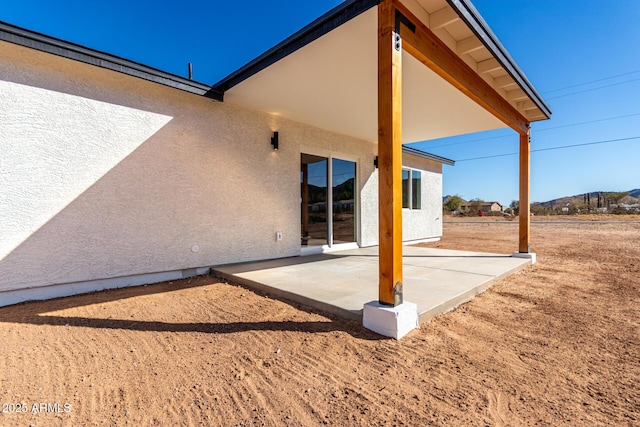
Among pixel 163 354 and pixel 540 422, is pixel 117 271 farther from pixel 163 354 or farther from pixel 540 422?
pixel 540 422

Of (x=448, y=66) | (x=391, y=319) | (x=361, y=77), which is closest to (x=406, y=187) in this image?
(x=361, y=77)

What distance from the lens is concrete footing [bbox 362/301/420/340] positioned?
2.43 meters

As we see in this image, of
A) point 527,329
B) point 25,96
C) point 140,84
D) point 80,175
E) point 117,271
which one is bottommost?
point 527,329

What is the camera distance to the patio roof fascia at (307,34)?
272cm

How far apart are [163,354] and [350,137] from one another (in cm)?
620

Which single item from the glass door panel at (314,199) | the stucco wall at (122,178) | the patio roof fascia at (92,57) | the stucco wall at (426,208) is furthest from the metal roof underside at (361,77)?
the stucco wall at (426,208)

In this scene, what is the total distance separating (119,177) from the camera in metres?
3.93

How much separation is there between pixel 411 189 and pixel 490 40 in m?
6.25

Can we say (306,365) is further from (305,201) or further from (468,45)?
(305,201)

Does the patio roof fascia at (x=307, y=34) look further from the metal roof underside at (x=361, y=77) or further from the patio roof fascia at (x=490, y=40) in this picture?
the patio roof fascia at (x=490, y=40)

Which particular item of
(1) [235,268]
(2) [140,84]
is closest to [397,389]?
(1) [235,268]

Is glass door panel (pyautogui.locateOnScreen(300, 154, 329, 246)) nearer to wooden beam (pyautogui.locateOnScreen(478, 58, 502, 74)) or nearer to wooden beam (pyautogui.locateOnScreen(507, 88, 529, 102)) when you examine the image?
wooden beam (pyautogui.locateOnScreen(478, 58, 502, 74))

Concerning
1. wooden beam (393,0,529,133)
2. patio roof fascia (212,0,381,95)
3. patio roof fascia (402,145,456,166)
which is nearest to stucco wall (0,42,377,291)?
patio roof fascia (212,0,381,95)

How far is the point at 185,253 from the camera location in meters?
4.60
